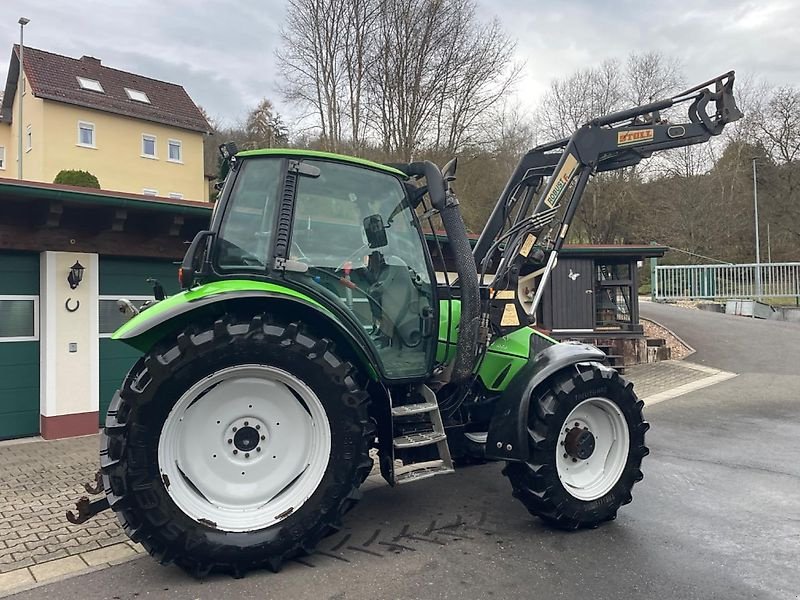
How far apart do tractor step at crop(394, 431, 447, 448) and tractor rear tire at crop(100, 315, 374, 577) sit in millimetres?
280

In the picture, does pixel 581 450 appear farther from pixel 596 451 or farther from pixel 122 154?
pixel 122 154

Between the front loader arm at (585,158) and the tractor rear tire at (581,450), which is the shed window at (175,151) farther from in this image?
the tractor rear tire at (581,450)

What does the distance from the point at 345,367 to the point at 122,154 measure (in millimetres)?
26641

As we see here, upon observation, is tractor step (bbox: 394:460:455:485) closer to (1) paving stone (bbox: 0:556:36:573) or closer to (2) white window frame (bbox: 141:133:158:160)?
(1) paving stone (bbox: 0:556:36:573)

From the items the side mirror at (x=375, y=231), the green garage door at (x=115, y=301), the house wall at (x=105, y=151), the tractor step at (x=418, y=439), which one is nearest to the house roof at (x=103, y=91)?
the house wall at (x=105, y=151)

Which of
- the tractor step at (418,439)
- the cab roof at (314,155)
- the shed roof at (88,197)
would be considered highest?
the shed roof at (88,197)

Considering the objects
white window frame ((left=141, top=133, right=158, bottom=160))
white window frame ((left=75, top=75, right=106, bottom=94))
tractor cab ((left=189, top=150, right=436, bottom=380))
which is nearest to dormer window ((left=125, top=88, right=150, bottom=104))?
white window frame ((left=75, top=75, right=106, bottom=94))

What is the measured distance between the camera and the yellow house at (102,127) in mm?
24766

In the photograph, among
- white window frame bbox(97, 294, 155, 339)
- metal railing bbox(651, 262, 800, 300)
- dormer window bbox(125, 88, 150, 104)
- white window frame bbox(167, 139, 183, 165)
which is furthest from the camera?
white window frame bbox(167, 139, 183, 165)

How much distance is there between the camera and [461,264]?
4090 millimetres

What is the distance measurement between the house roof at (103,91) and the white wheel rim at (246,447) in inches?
1016

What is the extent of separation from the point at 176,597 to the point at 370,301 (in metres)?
1.97

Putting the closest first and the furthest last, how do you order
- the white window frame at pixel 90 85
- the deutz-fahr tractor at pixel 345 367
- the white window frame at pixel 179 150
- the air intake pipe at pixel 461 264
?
the deutz-fahr tractor at pixel 345 367 → the air intake pipe at pixel 461 264 → the white window frame at pixel 90 85 → the white window frame at pixel 179 150

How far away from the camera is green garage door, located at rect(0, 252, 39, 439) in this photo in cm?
727
